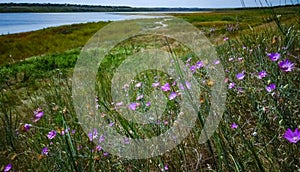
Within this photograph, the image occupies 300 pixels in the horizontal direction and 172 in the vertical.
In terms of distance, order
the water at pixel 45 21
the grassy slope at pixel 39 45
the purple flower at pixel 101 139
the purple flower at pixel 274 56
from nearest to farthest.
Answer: the purple flower at pixel 274 56
the purple flower at pixel 101 139
the grassy slope at pixel 39 45
the water at pixel 45 21

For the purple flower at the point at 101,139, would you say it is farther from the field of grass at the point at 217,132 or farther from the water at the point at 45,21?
the water at the point at 45,21

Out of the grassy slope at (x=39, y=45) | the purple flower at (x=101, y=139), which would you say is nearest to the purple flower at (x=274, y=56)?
the purple flower at (x=101, y=139)

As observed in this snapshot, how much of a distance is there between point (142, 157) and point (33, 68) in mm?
14649

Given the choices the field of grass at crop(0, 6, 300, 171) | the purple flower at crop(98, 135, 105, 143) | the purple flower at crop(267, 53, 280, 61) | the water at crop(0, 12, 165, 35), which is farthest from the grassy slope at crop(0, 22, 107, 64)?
the purple flower at crop(267, 53, 280, 61)

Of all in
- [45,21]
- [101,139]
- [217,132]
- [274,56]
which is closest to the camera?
[217,132]

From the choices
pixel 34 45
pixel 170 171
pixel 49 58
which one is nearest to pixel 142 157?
pixel 170 171

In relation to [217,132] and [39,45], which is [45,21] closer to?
[39,45]

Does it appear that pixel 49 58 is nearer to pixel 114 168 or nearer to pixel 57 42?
pixel 57 42

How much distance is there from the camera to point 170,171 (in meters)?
1.68

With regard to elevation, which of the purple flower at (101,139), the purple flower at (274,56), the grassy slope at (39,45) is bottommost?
the grassy slope at (39,45)

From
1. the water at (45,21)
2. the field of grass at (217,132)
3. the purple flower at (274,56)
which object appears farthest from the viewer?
the water at (45,21)

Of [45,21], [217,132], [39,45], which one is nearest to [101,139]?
[217,132]

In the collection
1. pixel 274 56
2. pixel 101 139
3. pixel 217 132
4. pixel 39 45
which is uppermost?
pixel 274 56

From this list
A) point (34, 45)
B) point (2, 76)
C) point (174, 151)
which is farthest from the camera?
point (34, 45)
